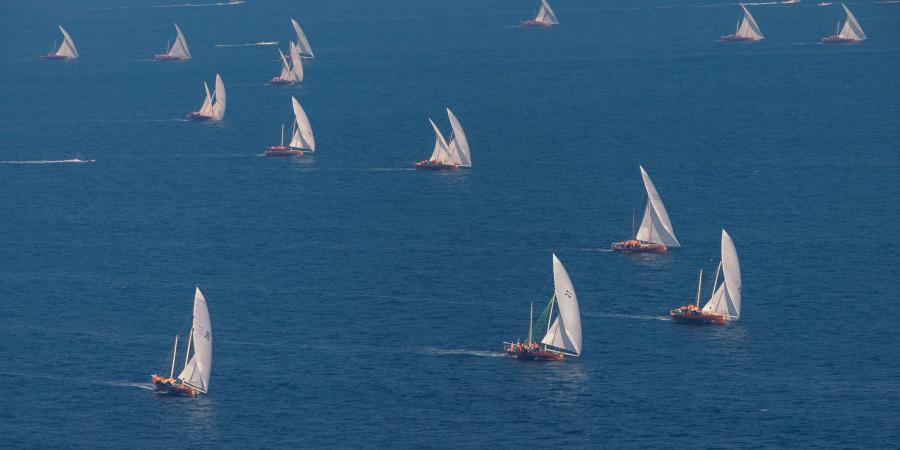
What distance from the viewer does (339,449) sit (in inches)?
6176

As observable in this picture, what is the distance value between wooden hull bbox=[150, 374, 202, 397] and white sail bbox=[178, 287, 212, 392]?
0.66 metres

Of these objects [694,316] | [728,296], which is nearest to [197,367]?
[694,316]

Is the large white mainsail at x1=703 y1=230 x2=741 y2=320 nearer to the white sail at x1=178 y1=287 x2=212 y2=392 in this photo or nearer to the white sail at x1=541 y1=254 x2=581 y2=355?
the white sail at x1=541 y1=254 x2=581 y2=355

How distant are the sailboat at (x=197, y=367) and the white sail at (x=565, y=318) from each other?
3543 centimetres

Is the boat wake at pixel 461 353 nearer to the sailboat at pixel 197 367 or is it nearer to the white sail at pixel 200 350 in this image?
the sailboat at pixel 197 367

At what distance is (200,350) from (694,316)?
55.3 m

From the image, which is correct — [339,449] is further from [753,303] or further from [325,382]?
[753,303]

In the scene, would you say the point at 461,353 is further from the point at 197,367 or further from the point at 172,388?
the point at 172,388

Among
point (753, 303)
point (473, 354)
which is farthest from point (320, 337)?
point (753, 303)

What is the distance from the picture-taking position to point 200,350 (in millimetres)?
168875

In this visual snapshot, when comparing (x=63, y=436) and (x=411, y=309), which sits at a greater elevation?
(x=411, y=309)

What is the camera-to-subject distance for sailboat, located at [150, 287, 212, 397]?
168875 mm

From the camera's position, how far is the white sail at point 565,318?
17862 centimetres

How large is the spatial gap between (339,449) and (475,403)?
15.9m
